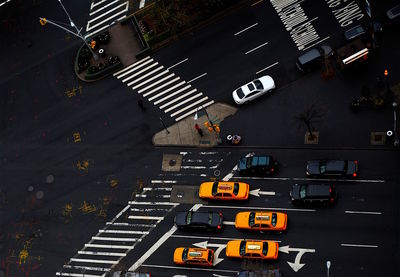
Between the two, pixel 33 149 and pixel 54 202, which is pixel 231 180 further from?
pixel 33 149

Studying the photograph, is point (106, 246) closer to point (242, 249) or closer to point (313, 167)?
point (242, 249)

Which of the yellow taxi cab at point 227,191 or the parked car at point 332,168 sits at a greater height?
the yellow taxi cab at point 227,191

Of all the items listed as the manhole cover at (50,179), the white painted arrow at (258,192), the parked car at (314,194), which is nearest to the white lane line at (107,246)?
the manhole cover at (50,179)

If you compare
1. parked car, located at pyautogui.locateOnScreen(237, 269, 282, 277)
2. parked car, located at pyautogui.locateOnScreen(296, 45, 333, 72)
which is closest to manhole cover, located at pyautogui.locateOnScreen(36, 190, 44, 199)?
parked car, located at pyautogui.locateOnScreen(237, 269, 282, 277)

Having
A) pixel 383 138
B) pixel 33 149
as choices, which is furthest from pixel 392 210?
pixel 33 149

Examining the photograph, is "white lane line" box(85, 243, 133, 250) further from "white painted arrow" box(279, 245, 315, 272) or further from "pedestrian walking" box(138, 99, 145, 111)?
"pedestrian walking" box(138, 99, 145, 111)

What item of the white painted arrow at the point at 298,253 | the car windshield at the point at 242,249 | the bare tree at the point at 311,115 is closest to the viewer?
the white painted arrow at the point at 298,253

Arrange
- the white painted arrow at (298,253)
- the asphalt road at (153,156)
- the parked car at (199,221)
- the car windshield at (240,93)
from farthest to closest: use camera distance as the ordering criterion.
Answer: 1. the car windshield at (240,93)
2. the parked car at (199,221)
3. the asphalt road at (153,156)
4. the white painted arrow at (298,253)

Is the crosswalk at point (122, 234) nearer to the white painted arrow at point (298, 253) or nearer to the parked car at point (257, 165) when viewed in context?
the parked car at point (257, 165)
